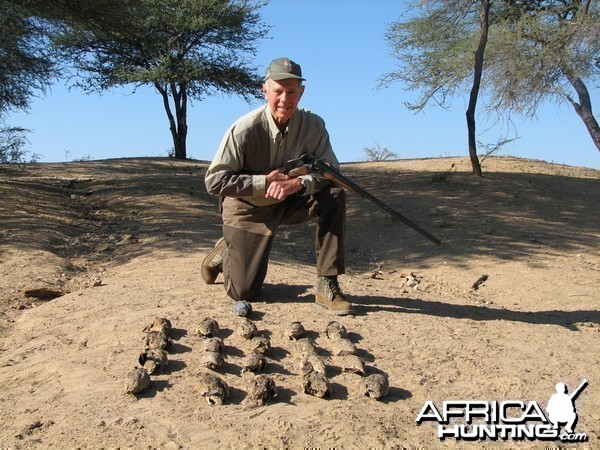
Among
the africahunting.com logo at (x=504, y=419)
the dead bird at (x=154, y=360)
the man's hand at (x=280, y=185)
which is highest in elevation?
the man's hand at (x=280, y=185)

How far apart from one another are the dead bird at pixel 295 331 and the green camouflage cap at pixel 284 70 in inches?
58.7

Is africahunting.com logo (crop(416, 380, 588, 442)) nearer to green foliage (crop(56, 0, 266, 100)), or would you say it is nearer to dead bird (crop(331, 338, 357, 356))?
dead bird (crop(331, 338, 357, 356))

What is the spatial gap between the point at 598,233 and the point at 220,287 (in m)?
5.16

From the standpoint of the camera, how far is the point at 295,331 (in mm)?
3820

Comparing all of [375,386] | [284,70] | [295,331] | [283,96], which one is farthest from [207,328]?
[284,70]

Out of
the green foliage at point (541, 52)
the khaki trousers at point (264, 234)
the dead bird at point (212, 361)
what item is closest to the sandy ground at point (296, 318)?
the dead bird at point (212, 361)

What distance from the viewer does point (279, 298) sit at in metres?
4.63

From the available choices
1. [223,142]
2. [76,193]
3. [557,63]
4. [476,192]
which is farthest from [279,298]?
[557,63]

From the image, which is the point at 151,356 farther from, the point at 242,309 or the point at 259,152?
the point at 259,152

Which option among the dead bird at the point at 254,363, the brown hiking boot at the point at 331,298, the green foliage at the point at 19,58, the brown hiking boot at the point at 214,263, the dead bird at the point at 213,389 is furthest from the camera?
the green foliage at the point at 19,58

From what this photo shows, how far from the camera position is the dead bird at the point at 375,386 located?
127 inches

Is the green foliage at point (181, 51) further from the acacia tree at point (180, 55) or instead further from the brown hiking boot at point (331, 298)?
the brown hiking boot at point (331, 298)

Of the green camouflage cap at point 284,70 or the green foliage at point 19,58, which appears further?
the green foliage at point 19,58

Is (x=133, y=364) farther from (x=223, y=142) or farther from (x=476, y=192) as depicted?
(x=476, y=192)
